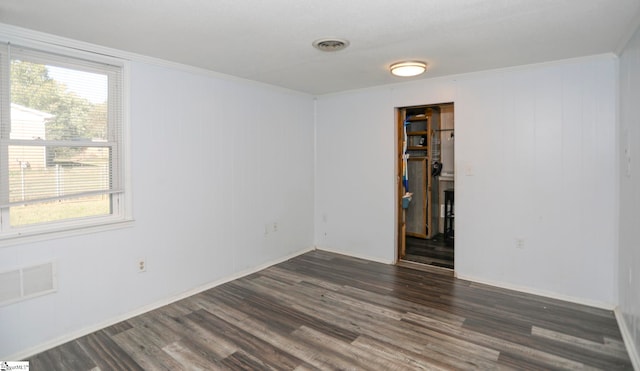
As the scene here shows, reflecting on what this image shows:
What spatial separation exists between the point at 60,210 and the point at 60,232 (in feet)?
0.60

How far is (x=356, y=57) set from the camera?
327 cm

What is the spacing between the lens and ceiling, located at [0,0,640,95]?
7.16ft

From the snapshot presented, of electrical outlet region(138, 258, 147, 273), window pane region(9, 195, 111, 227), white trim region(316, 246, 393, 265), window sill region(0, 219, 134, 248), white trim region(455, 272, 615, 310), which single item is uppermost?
window pane region(9, 195, 111, 227)

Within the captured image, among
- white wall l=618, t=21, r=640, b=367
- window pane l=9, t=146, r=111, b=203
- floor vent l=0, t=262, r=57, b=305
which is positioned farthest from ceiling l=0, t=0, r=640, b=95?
floor vent l=0, t=262, r=57, b=305

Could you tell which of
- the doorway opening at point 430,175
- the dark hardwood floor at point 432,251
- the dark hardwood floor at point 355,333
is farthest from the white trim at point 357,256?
the doorway opening at point 430,175

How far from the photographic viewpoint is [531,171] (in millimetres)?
3586

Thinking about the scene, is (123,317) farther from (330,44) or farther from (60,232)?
(330,44)

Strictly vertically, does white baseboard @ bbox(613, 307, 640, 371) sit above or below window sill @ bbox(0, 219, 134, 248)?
below

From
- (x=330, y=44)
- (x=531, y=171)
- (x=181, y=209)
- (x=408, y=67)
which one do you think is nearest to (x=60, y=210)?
(x=181, y=209)

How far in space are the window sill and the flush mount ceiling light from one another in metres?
2.82

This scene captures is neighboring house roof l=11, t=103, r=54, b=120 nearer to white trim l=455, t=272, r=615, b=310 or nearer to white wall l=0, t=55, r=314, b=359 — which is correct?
white wall l=0, t=55, r=314, b=359

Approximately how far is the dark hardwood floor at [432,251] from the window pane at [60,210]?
3620 millimetres

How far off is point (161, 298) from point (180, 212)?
82 centimetres

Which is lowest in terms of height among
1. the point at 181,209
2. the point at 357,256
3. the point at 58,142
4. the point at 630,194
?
the point at 357,256
